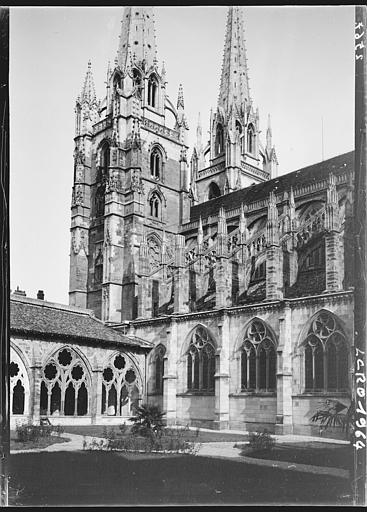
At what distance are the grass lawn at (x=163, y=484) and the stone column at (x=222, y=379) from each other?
11.2 metres

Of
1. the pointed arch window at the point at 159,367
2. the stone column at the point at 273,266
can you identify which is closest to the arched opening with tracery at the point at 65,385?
the pointed arch window at the point at 159,367

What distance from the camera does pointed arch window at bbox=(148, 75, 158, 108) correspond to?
45688 mm

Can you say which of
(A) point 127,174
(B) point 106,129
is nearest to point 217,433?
(A) point 127,174

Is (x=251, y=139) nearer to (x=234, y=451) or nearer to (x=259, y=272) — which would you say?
(x=259, y=272)

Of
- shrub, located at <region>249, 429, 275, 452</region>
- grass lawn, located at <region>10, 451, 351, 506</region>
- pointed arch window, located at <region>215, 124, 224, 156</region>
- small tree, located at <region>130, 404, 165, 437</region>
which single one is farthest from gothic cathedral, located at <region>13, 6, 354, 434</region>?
grass lawn, located at <region>10, 451, 351, 506</region>

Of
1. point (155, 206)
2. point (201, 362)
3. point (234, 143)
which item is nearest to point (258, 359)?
point (201, 362)

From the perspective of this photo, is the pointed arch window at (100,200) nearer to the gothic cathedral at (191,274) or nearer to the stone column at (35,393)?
the gothic cathedral at (191,274)

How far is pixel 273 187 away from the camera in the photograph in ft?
127

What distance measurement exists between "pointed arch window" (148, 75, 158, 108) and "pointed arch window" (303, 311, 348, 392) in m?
27.1

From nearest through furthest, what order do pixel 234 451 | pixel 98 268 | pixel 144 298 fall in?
pixel 234 451
pixel 144 298
pixel 98 268

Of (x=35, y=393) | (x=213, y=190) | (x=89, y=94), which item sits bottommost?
(x=35, y=393)

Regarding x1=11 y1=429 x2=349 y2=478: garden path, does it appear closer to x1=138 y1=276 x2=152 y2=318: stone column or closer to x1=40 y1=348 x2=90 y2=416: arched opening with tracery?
x1=40 y1=348 x2=90 y2=416: arched opening with tracery

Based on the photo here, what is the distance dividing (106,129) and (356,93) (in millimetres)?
32943

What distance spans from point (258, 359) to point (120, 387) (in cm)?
787
